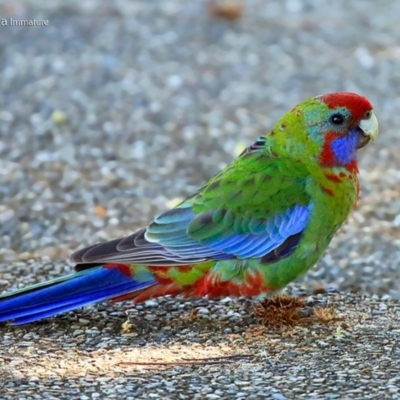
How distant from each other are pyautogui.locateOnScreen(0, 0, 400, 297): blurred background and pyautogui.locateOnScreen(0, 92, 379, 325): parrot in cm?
68

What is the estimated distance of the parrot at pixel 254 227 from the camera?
3.71 metres

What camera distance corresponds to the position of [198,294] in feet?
12.4

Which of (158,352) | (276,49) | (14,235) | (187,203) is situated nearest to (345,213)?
(187,203)

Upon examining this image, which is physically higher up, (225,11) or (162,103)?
(225,11)

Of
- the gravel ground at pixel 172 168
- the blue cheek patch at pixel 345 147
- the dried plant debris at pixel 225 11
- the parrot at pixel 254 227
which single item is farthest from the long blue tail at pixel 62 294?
the dried plant debris at pixel 225 11

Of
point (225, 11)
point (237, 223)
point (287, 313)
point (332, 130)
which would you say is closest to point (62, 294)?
point (237, 223)

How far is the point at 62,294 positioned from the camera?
3.60 metres

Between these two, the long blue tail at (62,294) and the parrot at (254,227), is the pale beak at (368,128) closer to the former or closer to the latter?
the parrot at (254,227)

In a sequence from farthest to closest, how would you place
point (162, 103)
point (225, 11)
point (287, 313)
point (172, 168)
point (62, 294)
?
point (225, 11) → point (162, 103) → point (172, 168) → point (287, 313) → point (62, 294)

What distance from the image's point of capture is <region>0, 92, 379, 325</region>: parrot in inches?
146

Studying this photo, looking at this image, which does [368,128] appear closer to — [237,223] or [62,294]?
[237,223]

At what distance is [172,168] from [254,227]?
7.44 feet

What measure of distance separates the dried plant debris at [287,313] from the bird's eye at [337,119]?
804 mm

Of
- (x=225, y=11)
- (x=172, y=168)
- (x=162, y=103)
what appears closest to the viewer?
(x=172, y=168)
